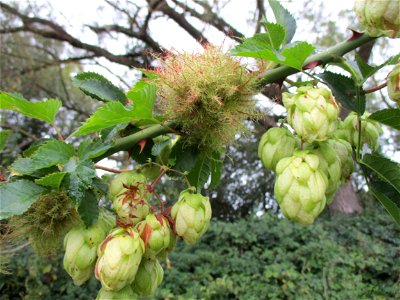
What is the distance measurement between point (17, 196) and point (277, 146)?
0.45 m

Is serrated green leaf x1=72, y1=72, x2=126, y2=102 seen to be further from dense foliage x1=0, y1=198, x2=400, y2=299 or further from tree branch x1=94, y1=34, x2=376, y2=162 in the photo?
dense foliage x1=0, y1=198, x2=400, y2=299

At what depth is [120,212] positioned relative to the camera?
0.75m

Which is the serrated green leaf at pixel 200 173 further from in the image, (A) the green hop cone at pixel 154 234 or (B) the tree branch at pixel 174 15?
(B) the tree branch at pixel 174 15

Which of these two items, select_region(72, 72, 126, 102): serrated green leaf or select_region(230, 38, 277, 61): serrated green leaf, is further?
select_region(72, 72, 126, 102): serrated green leaf

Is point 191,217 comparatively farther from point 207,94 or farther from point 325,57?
point 325,57

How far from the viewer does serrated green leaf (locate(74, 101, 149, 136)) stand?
26.2 inches

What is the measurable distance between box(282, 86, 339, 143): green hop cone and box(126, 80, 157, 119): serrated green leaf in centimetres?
24

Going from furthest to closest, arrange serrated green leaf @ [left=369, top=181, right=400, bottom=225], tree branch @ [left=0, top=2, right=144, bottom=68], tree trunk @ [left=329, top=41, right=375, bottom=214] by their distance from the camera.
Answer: tree trunk @ [left=329, top=41, right=375, bottom=214], tree branch @ [left=0, top=2, right=144, bottom=68], serrated green leaf @ [left=369, top=181, right=400, bottom=225]

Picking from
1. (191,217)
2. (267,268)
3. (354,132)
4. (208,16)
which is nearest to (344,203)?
(267,268)

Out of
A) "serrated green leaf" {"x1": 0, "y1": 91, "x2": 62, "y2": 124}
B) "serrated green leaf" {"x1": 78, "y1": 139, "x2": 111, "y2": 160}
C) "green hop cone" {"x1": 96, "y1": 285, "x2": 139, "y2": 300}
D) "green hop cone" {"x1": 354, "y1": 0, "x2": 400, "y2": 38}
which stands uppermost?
"green hop cone" {"x1": 354, "y1": 0, "x2": 400, "y2": 38}

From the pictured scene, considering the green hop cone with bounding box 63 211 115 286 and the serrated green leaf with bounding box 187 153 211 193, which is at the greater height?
the serrated green leaf with bounding box 187 153 211 193

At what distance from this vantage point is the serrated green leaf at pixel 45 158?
0.70 m

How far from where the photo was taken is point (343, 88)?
0.77m

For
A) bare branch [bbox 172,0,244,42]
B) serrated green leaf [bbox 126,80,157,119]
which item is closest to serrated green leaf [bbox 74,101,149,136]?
serrated green leaf [bbox 126,80,157,119]
